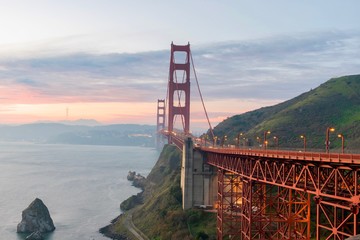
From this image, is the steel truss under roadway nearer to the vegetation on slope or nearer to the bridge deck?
the bridge deck

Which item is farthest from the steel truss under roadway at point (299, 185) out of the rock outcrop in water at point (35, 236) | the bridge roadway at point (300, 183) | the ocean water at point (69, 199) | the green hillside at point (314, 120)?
the green hillside at point (314, 120)

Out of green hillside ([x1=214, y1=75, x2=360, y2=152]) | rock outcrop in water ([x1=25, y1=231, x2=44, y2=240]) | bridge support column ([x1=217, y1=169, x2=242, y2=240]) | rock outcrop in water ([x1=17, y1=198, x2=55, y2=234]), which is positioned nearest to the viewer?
bridge support column ([x1=217, y1=169, x2=242, y2=240])

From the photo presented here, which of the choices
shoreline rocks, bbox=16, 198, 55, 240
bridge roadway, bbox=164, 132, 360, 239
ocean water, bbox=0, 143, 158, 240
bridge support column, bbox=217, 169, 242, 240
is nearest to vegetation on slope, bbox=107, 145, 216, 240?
bridge support column, bbox=217, 169, 242, 240

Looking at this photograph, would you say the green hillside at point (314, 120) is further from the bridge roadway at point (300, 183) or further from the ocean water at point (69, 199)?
the bridge roadway at point (300, 183)

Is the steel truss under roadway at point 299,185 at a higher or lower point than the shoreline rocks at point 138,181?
higher

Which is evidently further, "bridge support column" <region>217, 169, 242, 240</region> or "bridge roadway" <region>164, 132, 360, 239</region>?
"bridge support column" <region>217, 169, 242, 240</region>

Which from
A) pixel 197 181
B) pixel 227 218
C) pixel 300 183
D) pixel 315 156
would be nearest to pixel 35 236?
pixel 197 181
